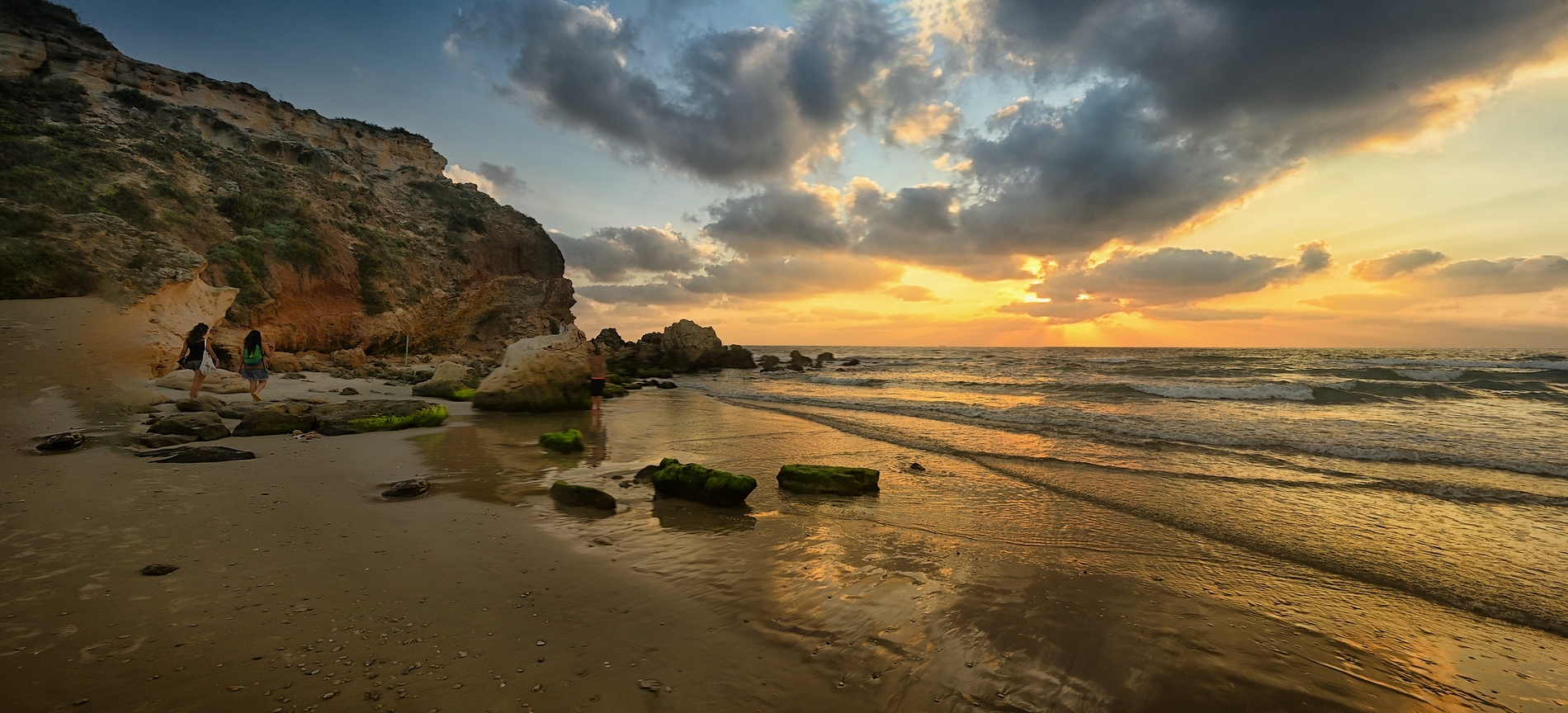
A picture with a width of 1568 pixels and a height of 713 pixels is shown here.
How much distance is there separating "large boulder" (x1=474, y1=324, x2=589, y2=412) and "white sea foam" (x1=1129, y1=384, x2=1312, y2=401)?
18567 millimetres

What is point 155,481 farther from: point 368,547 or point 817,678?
point 817,678

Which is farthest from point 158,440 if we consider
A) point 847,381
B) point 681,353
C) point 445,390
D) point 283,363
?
point 681,353

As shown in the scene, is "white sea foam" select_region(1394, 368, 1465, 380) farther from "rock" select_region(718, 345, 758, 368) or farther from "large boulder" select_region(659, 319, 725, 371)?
"large boulder" select_region(659, 319, 725, 371)

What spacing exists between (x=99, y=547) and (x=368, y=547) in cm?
143

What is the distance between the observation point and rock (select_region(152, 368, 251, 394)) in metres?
11.1

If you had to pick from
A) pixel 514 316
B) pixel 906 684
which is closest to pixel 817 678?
pixel 906 684

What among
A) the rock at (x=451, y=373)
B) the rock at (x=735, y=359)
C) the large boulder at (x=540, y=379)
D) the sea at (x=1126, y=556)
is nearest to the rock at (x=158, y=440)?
the sea at (x=1126, y=556)

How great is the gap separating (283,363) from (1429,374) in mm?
48743

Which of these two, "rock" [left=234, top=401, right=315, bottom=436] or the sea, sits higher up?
"rock" [left=234, top=401, right=315, bottom=436]

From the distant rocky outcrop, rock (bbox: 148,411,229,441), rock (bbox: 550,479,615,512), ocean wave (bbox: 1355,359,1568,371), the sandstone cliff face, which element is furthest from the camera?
A: the distant rocky outcrop

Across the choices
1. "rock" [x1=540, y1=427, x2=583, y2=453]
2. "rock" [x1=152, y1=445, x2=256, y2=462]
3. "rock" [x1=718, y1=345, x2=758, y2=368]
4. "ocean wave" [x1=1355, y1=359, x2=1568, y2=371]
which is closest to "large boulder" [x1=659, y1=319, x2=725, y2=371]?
"rock" [x1=718, y1=345, x2=758, y2=368]

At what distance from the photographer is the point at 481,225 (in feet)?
107

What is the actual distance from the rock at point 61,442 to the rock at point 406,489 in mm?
3750

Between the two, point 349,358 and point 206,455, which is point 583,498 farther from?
point 349,358
